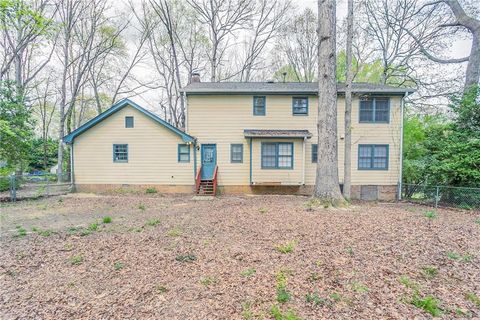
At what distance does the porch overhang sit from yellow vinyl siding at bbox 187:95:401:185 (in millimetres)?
425

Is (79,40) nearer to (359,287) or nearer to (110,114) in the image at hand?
(110,114)

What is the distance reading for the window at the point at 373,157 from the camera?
44.5 ft

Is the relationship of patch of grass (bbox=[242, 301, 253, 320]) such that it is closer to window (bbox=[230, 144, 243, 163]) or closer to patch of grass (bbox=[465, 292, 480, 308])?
patch of grass (bbox=[465, 292, 480, 308])

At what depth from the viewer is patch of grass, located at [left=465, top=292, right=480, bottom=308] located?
3207 mm

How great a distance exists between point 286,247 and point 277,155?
9.03 metres

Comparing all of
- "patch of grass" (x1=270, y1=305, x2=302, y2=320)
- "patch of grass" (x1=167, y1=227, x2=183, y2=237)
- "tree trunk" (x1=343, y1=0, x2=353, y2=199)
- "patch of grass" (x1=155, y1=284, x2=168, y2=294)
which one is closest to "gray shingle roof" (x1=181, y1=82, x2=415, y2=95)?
"tree trunk" (x1=343, y1=0, x2=353, y2=199)

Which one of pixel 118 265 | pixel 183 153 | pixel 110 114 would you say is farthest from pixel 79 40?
pixel 118 265

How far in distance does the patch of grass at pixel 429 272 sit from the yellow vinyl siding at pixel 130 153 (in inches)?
449

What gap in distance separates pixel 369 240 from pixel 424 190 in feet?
29.5

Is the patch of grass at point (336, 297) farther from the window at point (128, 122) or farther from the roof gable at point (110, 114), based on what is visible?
the window at point (128, 122)

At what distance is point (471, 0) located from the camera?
13.5 m

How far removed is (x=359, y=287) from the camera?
3428 millimetres

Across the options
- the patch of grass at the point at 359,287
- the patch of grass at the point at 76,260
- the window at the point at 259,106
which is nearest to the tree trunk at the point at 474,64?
the window at the point at 259,106

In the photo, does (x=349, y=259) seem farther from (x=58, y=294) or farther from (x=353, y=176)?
(x=353, y=176)
